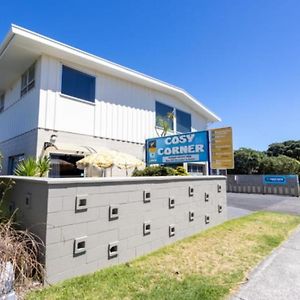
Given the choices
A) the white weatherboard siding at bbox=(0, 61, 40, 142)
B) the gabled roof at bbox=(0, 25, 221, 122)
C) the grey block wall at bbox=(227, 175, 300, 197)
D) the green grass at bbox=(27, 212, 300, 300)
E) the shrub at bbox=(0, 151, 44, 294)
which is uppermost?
the gabled roof at bbox=(0, 25, 221, 122)

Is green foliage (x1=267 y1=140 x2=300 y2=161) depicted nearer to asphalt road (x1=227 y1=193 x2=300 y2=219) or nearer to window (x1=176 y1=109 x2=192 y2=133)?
asphalt road (x1=227 y1=193 x2=300 y2=219)

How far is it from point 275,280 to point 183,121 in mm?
15428

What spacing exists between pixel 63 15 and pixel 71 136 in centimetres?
569

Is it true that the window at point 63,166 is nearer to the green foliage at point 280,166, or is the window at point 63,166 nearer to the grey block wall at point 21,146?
the grey block wall at point 21,146

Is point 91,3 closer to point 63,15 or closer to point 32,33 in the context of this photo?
point 63,15

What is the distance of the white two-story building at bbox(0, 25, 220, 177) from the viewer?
35.1 ft

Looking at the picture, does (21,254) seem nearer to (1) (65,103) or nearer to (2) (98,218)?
(2) (98,218)

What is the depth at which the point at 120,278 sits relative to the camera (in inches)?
173

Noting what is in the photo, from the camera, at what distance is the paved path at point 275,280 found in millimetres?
3885

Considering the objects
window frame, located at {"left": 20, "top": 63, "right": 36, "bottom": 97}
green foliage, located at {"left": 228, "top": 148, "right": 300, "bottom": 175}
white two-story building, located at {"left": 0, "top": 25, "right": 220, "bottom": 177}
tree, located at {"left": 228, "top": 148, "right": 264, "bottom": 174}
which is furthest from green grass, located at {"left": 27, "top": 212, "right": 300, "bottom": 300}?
tree, located at {"left": 228, "top": 148, "right": 264, "bottom": 174}

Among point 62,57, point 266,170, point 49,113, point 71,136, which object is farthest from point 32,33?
point 266,170

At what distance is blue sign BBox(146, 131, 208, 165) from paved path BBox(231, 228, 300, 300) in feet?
20.3

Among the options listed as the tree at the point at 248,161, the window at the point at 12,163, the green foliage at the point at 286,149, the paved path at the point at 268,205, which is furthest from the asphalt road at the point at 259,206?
the green foliage at the point at 286,149

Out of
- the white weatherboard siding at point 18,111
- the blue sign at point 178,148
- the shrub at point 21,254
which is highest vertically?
the white weatherboard siding at point 18,111
